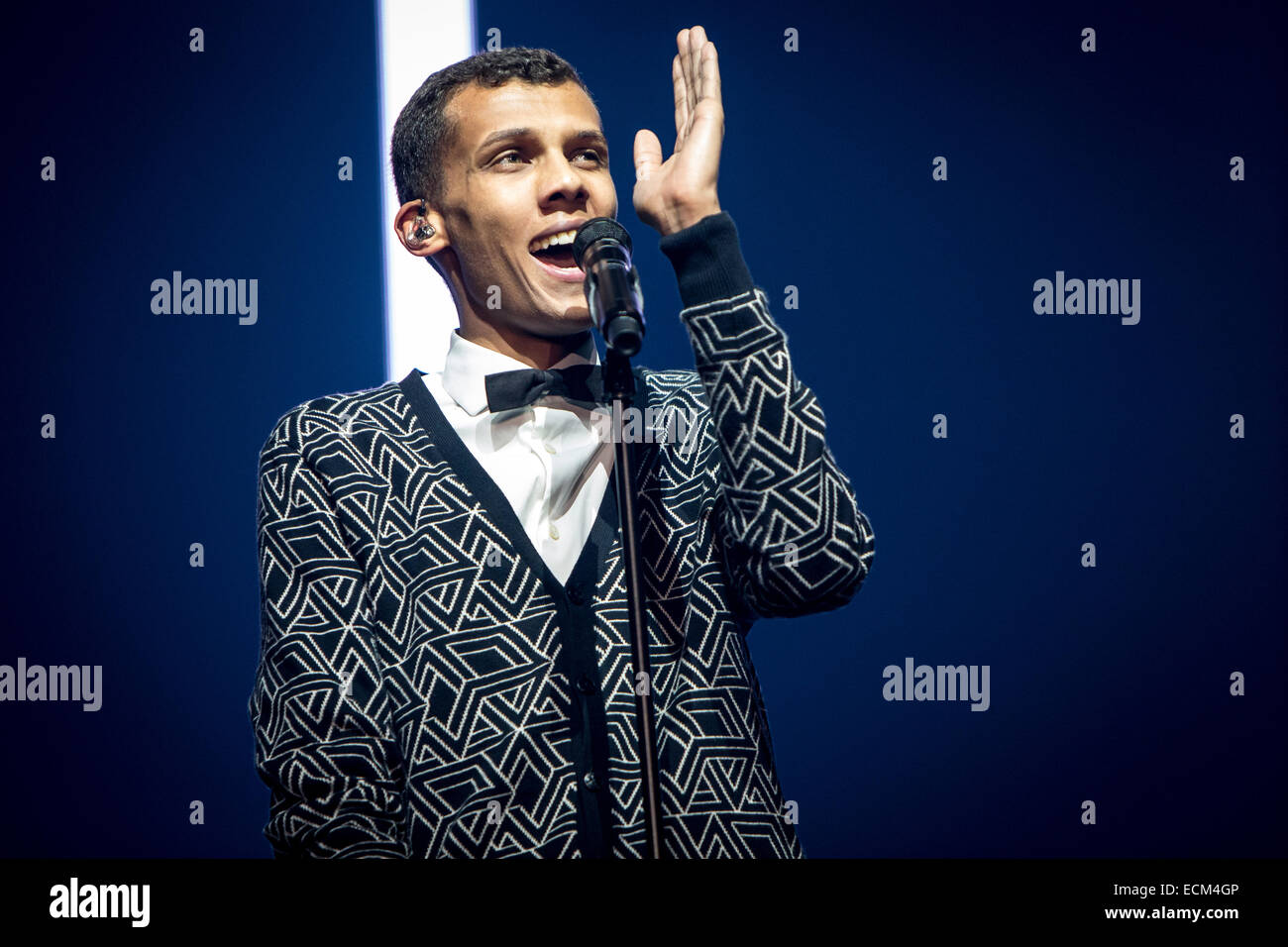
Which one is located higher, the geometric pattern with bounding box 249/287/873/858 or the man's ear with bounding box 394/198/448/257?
A: the man's ear with bounding box 394/198/448/257

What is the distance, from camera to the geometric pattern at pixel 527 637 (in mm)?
1129

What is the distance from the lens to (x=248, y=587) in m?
2.14

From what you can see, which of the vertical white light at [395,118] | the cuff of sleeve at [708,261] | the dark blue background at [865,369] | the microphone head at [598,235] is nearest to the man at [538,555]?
the cuff of sleeve at [708,261]

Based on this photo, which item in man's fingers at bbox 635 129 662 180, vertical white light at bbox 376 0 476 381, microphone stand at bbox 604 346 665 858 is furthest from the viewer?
vertical white light at bbox 376 0 476 381

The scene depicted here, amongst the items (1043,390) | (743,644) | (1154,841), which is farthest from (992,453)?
(743,644)

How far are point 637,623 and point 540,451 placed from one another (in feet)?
1.61

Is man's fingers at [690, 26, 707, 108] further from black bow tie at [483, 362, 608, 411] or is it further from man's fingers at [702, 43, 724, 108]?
black bow tie at [483, 362, 608, 411]

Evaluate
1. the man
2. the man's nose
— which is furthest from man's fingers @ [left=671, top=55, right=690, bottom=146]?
the man's nose

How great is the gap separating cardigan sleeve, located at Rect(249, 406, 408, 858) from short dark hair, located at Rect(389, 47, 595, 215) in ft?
1.44

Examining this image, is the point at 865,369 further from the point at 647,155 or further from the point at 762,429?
the point at 762,429

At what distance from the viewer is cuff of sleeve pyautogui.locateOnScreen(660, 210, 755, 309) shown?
1120 millimetres

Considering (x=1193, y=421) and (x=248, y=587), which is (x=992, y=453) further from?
(x=248, y=587)
